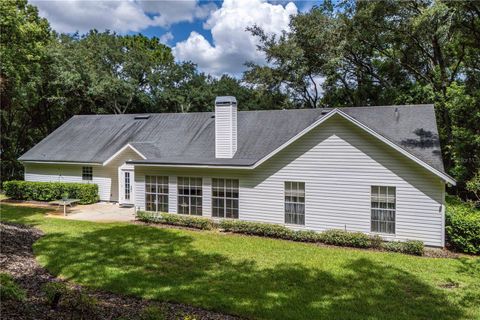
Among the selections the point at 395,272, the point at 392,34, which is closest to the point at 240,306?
the point at 395,272

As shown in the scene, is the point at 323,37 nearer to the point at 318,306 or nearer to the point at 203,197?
the point at 203,197

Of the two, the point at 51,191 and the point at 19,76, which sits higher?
the point at 19,76

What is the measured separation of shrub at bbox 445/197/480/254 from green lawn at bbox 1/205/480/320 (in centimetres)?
83

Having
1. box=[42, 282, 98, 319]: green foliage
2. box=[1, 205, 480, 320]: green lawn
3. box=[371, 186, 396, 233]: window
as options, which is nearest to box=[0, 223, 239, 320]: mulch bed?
box=[42, 282, 98, 319]: green foliage

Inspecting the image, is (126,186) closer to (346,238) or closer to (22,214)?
(22,214)

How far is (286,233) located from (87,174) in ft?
46.9

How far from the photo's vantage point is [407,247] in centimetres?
1156

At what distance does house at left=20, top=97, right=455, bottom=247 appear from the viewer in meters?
12.5

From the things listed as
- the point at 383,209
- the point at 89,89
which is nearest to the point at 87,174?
the point at 89,89

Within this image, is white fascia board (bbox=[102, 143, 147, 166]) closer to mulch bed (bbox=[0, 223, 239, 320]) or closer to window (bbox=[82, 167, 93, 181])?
window (bbox=[82, 167, 93, 181])

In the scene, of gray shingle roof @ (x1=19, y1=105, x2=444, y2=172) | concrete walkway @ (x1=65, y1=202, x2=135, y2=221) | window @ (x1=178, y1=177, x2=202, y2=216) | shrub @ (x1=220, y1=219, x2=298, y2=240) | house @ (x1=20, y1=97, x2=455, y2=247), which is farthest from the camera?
concrete walkway @ (x1=65, y1=202, x2=135, y2=221)

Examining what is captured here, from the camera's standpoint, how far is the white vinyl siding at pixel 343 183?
40.2 feet

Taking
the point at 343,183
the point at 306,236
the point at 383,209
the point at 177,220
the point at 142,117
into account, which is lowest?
the point at 306,236

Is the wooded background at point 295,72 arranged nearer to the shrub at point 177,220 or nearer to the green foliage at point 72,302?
the shrub at point 177,220
